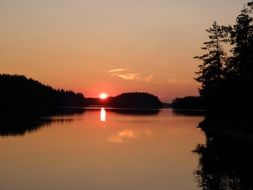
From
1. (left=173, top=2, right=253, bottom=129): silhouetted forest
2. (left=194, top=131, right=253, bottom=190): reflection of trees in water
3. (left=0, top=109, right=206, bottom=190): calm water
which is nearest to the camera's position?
(left=0, top=109, right=206, bottom=190): calm water

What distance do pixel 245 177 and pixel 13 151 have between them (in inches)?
1042

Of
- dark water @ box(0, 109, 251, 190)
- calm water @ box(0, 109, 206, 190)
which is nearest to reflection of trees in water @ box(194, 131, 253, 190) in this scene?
dark water @ box(0, 109, 251, 190)

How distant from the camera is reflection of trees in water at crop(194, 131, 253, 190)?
29.8m

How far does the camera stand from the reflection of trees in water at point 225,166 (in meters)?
29.8

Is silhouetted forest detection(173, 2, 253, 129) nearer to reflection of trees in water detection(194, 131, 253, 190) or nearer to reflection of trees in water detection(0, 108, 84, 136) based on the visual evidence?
reflection of trees in water detection(194, 131, 253, 190)

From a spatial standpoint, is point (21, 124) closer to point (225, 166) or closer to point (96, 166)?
point (96, 166)

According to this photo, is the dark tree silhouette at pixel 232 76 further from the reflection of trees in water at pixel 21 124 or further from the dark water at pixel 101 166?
the reflection of trees in water at pixel 21 124

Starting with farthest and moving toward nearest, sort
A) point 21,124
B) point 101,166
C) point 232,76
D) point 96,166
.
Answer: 1. point 21,124
2. point 232,76
3. point 101,166
4. point 96,166

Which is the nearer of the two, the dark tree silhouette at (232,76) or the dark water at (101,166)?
the dark water at (101,166)

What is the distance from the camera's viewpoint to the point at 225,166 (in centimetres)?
3806

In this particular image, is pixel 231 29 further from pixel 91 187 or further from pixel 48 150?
pixel 91 187

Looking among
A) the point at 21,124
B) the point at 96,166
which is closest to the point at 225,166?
the point at 96,166

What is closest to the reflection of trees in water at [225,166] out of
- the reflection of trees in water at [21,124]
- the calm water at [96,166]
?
the calm water at [96,166]

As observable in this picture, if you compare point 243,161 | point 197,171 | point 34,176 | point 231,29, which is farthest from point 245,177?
point 231,29
